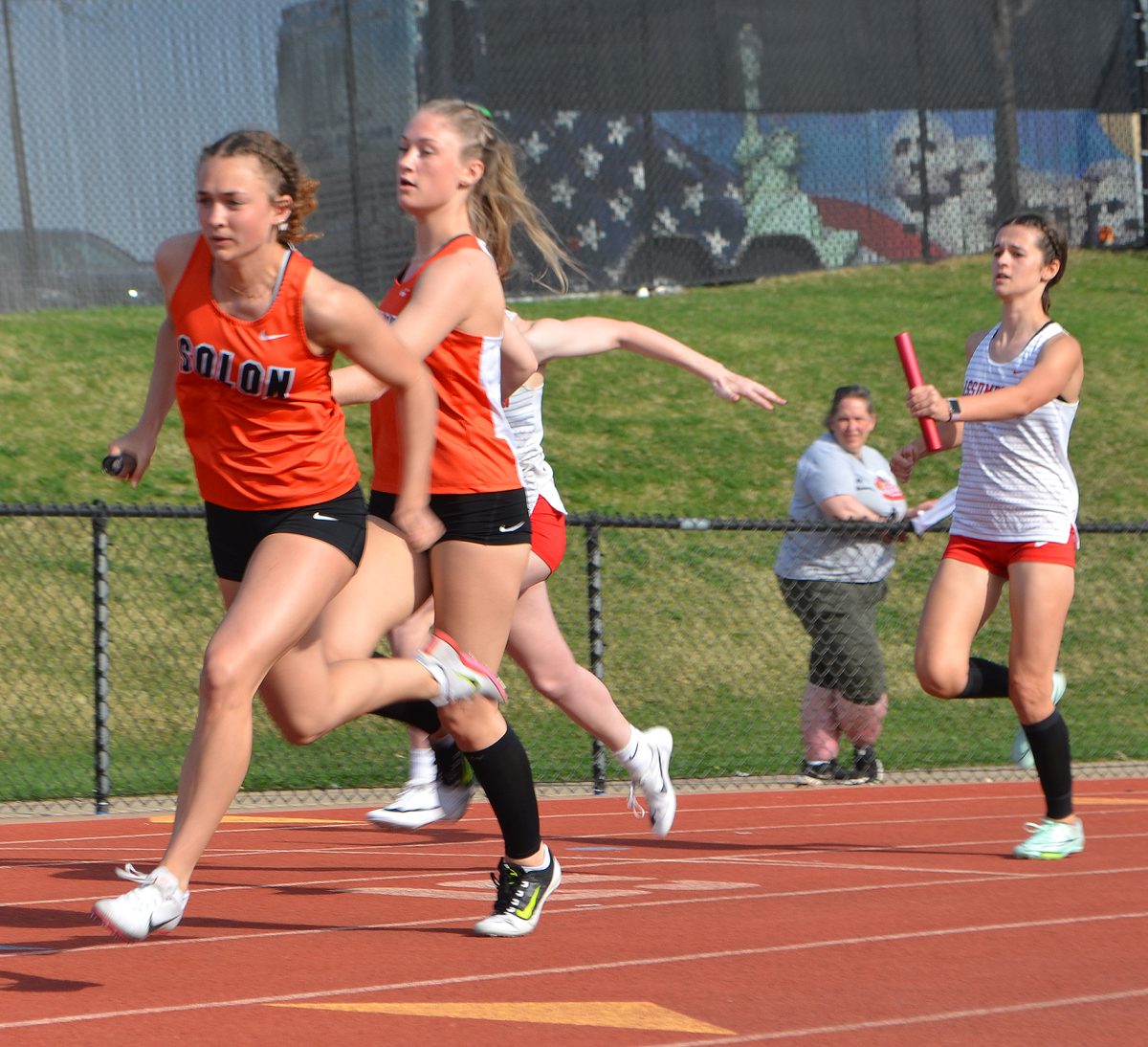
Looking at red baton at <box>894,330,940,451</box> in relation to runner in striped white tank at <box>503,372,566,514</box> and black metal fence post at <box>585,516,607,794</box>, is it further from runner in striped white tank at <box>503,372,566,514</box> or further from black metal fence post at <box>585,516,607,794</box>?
black metal fence post at <box>585,516,607,794</box>

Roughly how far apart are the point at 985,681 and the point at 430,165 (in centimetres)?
298

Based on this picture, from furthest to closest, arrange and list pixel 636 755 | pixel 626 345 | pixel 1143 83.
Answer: pixel 1143 83
pixel 636 755
pixel 626 345

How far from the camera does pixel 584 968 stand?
4.47 metres

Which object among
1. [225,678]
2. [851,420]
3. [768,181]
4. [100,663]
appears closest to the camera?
[225,678]

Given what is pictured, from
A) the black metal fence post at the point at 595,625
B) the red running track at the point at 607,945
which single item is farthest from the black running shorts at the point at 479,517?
the black metal fence post at the point at 595,625

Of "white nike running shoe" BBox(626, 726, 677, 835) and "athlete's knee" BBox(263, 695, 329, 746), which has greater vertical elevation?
"athlete's knee" BBox(263, 695, 329, 746)

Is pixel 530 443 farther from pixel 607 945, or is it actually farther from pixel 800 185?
pixel 800 185

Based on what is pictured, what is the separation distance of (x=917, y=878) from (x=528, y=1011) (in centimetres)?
250

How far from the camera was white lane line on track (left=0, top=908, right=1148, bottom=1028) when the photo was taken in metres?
3.94

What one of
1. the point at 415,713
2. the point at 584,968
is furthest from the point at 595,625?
the point at 584,968

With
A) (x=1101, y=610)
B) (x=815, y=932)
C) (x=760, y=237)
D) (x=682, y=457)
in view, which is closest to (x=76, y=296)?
(x=682, y=457)

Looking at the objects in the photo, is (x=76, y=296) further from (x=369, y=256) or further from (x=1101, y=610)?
(x=1101, y=610)

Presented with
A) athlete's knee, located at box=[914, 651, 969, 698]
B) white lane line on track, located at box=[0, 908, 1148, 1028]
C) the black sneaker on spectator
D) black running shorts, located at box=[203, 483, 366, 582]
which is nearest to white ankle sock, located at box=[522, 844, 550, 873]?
white lane line on track, located at box=[0, 908, 1148, 1028]

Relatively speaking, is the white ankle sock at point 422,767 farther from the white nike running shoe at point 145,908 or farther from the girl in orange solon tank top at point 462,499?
the white nike running shoe at point 145,908
